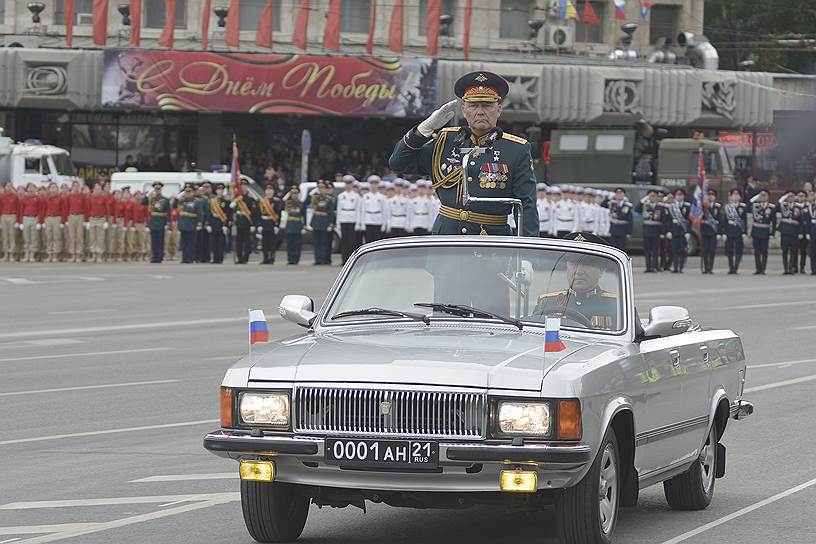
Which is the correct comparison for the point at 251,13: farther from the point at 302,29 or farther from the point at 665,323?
the point at 665,323

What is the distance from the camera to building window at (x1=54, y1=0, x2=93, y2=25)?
180 feet

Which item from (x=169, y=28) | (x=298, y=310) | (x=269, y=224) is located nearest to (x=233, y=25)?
(x=169, y=28)

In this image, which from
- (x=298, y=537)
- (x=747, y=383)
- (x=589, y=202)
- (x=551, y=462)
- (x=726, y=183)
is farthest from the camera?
(x=726, y=183)

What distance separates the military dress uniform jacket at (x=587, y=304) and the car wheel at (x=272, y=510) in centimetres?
159

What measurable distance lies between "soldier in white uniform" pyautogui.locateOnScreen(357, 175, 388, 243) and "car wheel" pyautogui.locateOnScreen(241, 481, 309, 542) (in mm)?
31600

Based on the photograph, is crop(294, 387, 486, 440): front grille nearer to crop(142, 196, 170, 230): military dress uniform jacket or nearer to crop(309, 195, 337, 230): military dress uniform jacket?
crop(142, 196, 170, 230): military dress uniform jacket

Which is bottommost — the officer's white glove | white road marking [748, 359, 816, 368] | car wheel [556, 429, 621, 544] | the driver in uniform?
white road marking [748, 359, 816, 368]

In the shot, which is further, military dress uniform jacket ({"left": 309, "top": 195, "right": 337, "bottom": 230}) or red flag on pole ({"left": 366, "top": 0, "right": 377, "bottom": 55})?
red flag on pole ({"left": 366, "top": 0, "right": 377, "bottom": 55})

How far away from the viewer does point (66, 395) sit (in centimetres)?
1464

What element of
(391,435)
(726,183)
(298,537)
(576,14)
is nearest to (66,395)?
(298,537)

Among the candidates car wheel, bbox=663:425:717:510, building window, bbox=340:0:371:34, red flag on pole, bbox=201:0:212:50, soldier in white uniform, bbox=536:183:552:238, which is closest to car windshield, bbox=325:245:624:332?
car wheel, bbox=663:425:717:510

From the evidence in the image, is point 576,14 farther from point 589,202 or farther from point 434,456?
point 434,456

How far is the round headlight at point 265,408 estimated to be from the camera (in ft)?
24.8

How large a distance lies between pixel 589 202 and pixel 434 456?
113ft
